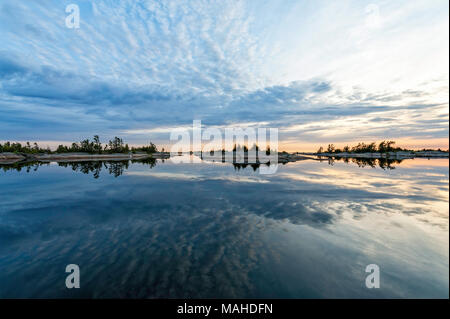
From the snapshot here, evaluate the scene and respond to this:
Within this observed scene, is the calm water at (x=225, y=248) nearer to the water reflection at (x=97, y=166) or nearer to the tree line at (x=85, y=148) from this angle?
the water reflection at (x=97, y=166)

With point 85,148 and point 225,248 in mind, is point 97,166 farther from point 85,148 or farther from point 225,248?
point 85,148

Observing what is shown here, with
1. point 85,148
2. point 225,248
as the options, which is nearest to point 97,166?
point 225,248

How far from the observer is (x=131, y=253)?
9039 millimetres

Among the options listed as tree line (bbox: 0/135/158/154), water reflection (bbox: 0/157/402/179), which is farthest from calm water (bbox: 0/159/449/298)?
tree line (bbox: 0/135/158/154)

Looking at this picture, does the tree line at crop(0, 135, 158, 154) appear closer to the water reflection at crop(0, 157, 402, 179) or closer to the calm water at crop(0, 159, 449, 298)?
the water reflection at crop(0, 157, 402, 179)

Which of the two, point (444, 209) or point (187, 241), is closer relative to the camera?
point (187, 241)

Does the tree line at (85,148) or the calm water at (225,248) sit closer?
the calm water at (225,248)

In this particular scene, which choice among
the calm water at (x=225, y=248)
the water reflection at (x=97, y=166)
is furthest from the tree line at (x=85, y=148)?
the calm water at (x=225, y=248)

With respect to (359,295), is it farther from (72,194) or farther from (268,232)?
(72,194)

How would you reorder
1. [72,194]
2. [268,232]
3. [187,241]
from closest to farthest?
[187,241] < [268,232] < [72,194]

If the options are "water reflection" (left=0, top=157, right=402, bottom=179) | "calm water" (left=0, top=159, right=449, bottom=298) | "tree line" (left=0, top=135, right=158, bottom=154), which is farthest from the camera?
"tree line" (left=0, top=135, right=158, bottom=154)

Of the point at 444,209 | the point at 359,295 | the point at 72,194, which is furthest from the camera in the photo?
the point at 72,194

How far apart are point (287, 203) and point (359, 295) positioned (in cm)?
1136
